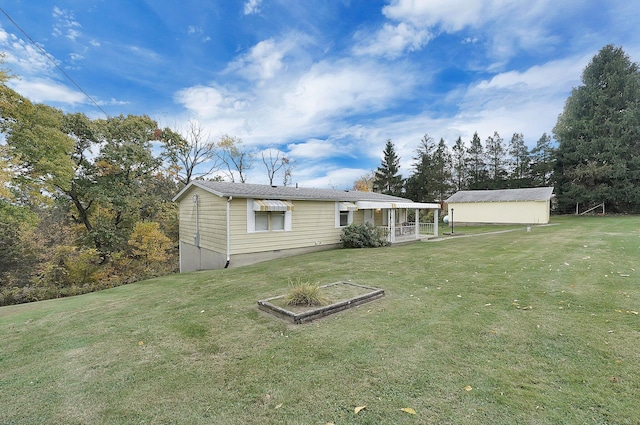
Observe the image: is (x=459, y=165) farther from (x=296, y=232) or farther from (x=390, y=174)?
(x=296, y=232)

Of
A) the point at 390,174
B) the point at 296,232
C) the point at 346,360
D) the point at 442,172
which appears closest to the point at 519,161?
the point at 442,172

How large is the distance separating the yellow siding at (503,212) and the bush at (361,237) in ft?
47.9

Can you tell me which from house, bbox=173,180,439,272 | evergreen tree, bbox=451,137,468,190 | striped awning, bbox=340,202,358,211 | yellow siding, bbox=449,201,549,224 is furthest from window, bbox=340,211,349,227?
evergreen tree, bbox=451,137,468,190

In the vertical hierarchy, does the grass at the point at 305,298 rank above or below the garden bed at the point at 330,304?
above

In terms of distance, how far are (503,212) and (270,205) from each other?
25574 mm

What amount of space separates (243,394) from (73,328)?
4081 mm

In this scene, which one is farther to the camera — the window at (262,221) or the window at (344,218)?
the window at (344,218)

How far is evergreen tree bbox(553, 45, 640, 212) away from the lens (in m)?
29.2

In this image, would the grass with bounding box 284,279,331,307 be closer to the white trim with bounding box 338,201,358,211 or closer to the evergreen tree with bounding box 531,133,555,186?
the white trim with bounding box 338,201,358,211

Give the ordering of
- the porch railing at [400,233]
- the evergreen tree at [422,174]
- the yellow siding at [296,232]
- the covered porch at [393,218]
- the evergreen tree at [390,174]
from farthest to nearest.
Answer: the evergreen tree at [390,174], the evergreen tree at [422,174], the porch railing at [400,233], the covered porch at [393,218], the yellow siding at [296,232]

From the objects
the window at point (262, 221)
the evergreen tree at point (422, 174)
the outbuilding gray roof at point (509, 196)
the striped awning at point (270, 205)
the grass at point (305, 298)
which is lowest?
the grass at point (305, 298)

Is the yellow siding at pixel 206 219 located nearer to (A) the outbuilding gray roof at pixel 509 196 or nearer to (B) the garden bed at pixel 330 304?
(B) the garden bed at pixel 330 304

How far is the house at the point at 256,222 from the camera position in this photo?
11922 millimetres

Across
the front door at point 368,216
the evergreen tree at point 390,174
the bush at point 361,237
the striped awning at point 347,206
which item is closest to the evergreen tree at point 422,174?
the evergreen tree at point 390,174
